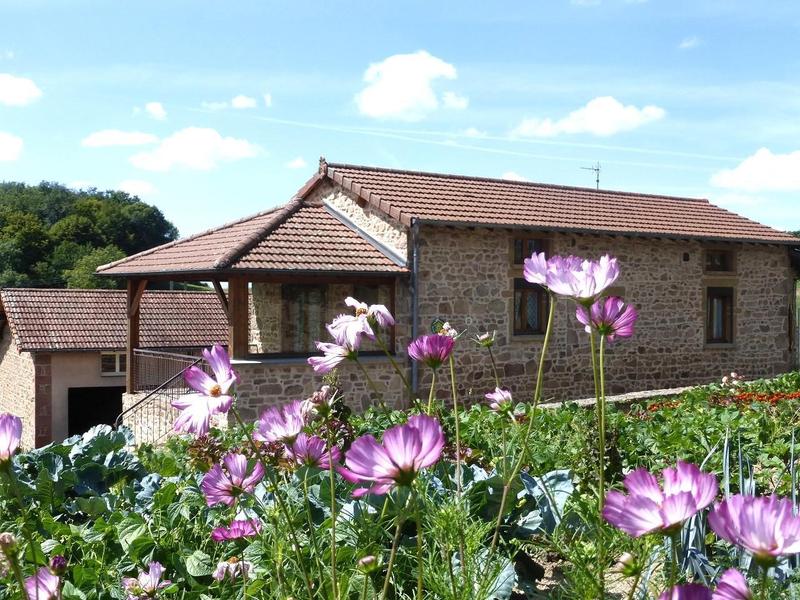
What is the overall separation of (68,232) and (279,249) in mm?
40891

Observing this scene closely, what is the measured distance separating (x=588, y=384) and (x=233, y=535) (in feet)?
44.3

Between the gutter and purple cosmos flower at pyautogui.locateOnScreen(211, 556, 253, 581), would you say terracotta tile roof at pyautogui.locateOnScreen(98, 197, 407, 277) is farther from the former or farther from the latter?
purple cosmos flower at pyautogui.locateOnScreen(211, 556, 253, 581)

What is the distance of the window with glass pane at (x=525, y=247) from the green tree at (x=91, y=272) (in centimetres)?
3028

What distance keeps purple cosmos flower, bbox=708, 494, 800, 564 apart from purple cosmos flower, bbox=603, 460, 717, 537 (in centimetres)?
6

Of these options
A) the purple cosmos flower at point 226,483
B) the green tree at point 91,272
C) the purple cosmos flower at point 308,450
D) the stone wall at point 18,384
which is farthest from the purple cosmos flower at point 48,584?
the green tree at point 91,272

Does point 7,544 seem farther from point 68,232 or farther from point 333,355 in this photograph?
point 68,232

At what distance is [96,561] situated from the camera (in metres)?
3.00

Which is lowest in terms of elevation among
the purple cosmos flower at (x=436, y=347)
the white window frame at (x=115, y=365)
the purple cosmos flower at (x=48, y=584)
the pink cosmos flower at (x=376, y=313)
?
the white window frame at (x=115, y=365)

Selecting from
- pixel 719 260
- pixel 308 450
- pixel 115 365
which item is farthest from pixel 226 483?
pixel 115 365

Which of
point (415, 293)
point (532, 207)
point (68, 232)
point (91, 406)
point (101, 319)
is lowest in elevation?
point (91, 406)

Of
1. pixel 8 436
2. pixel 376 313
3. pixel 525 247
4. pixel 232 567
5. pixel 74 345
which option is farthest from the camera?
pixel 74 345

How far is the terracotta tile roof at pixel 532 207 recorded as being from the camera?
14.3m

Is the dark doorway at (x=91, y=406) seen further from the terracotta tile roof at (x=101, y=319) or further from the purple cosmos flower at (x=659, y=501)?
the purple cosmos flower at (x=659, y=501)

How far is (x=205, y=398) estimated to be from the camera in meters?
1.93
